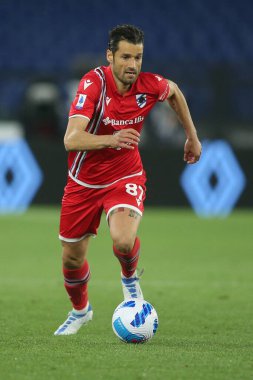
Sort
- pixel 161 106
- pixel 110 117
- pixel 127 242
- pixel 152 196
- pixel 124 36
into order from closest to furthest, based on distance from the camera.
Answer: pixel 127 242, pixel 124 36, pixel 110 117, pixel 152 196, pixel 161 106

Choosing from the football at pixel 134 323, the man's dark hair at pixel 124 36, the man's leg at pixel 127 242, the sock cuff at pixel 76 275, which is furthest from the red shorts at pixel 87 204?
the man's dark hair at pixel 124 36

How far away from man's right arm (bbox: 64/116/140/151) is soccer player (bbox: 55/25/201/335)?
0.09ft

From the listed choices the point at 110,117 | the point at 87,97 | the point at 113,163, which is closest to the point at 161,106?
the point at 113,163

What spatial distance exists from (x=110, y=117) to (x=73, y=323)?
143cm

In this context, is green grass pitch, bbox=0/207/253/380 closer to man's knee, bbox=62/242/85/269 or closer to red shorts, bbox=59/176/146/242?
man's knee, bbox=62/242/85/269

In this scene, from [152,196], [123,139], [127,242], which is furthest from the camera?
[152,196]

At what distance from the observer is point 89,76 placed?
614 centimetres

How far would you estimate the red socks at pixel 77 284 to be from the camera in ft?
21.1

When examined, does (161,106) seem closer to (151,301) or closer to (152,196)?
(152,196)

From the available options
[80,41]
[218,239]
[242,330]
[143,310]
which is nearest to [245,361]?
A: [143,310]

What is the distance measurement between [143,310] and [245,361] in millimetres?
906

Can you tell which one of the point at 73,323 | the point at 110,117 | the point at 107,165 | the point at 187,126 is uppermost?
the point at 110,117

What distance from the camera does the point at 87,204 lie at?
6.25 metres

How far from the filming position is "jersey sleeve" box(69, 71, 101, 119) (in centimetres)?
594
